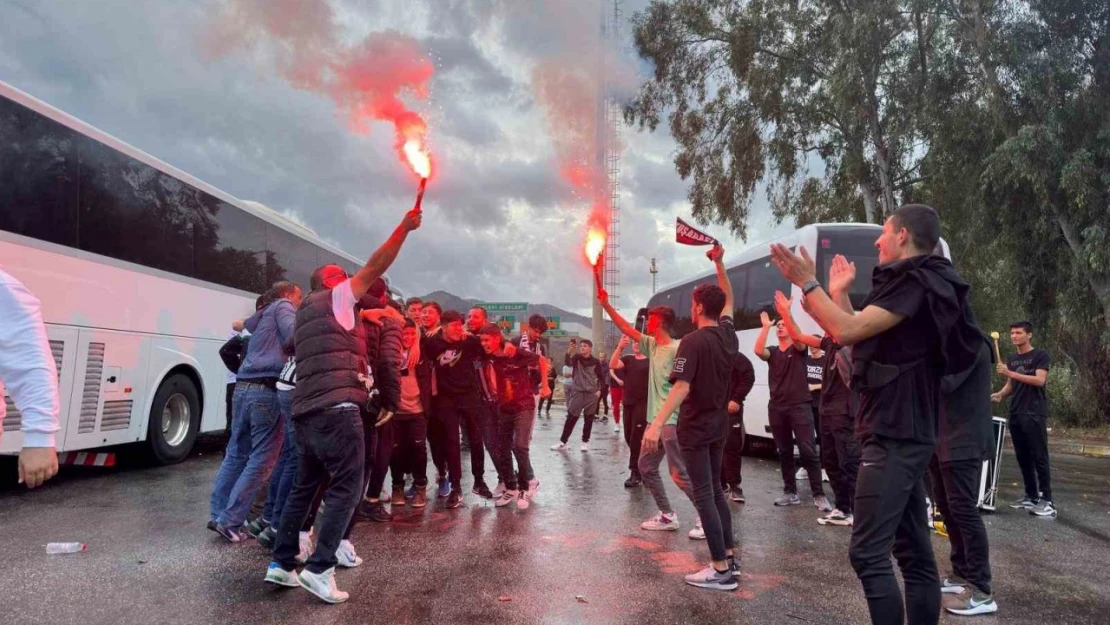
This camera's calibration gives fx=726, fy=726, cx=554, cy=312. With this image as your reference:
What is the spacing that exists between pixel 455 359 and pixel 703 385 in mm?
3057

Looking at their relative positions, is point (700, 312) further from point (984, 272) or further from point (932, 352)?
point (984, 272)

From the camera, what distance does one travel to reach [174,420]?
984cm

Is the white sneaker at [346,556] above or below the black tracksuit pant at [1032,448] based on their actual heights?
below

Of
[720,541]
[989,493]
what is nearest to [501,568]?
[720,541]

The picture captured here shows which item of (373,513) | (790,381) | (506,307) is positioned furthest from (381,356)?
(506,307)

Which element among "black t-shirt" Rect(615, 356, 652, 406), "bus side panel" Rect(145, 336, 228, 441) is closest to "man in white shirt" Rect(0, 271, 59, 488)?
"black t-shirt" Rect(615, 356, 652, 406)

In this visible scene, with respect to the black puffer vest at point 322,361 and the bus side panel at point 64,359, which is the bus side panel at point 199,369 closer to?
the bus side panel at point 64,359

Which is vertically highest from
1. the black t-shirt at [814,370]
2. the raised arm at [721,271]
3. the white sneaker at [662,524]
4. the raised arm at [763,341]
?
the raised arm at [721,271]

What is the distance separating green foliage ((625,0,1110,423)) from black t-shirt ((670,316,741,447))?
1478 cm

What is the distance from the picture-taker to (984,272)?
790 inches

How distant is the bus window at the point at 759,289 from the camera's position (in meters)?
12.0

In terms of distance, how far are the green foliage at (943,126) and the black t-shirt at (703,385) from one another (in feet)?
48.5

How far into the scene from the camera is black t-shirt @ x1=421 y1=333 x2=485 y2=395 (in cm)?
719

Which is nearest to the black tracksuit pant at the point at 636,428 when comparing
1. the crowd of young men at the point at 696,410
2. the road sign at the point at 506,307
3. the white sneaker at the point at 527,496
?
the crowd of young men at the point at 696,410
